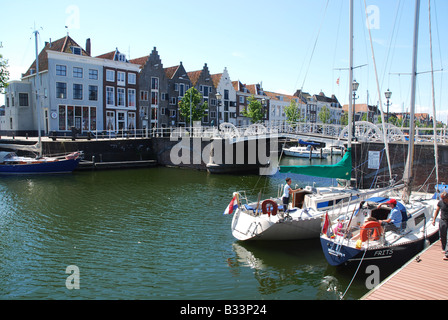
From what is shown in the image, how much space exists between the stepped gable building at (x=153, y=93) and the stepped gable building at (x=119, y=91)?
1.66m

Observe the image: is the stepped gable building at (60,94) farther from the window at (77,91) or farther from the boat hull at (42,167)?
the boat hull at (42,167)

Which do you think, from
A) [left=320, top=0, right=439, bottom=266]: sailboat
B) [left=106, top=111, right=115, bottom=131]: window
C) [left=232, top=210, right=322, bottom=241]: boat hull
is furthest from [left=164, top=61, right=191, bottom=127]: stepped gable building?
[left=320, top=0, right=439, bottom=266]: sailboat

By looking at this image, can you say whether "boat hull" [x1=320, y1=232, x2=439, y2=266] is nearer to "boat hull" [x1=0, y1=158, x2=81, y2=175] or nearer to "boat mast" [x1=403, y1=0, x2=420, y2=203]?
"boat mast" [x1=403, y1=0, x2=420, y2=203]

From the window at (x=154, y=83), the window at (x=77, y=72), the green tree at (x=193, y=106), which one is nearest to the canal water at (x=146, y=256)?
the window at (x=77, y=72)

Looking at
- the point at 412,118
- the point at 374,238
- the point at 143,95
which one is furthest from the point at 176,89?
the point at 374,238

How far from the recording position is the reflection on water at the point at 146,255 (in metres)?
10.7

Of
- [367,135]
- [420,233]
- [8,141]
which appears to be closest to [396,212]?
[420,233]

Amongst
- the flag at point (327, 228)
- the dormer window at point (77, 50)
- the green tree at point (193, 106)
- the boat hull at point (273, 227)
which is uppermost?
the dormer window at point (77, 50)

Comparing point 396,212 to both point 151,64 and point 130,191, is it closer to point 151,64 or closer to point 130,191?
point 130,191

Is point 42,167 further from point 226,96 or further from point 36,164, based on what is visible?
point 226,96

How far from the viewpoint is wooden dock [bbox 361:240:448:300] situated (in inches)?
303

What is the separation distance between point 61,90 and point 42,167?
1509 centimetres

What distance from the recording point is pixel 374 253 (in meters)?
10.7

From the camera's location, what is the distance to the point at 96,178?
32.2 metres
